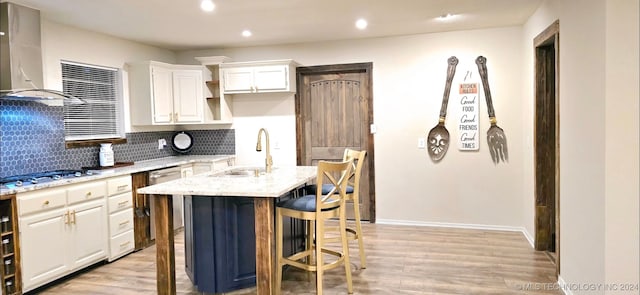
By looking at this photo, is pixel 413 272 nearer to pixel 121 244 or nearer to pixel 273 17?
pixel 273 17

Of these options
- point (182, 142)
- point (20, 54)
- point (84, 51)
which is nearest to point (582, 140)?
point (20, 54)

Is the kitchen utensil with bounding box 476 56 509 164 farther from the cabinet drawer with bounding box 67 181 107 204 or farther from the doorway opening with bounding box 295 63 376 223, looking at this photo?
the cabinet drawer with bounding box 67 181 107 204

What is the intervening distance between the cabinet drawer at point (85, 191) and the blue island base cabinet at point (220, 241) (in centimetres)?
113

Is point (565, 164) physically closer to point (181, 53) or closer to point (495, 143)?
point (495, 143)

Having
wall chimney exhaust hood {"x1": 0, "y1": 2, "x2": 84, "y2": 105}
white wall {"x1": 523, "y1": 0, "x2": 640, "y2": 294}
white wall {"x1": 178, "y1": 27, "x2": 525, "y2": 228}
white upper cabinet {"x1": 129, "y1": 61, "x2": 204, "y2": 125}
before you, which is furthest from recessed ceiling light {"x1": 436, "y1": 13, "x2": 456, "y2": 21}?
wall chimney exhaust hood {"x1": 0, "y1": 2, "x2": 84, "y2": 105}

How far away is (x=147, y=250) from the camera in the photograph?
14.6 ft

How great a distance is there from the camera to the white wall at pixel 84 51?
4.08m

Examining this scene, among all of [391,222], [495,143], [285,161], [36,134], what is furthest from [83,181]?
[495,143]

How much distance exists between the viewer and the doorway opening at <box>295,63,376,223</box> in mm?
5348

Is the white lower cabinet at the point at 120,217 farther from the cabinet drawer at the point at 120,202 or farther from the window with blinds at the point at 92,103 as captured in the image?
the window with blinds at the point at 92,103

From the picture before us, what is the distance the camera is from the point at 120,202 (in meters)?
4.14

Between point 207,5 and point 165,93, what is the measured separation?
197cm

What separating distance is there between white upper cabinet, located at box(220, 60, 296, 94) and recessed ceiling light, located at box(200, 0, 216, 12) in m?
1.56

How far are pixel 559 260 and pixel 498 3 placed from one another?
7.48 feet
